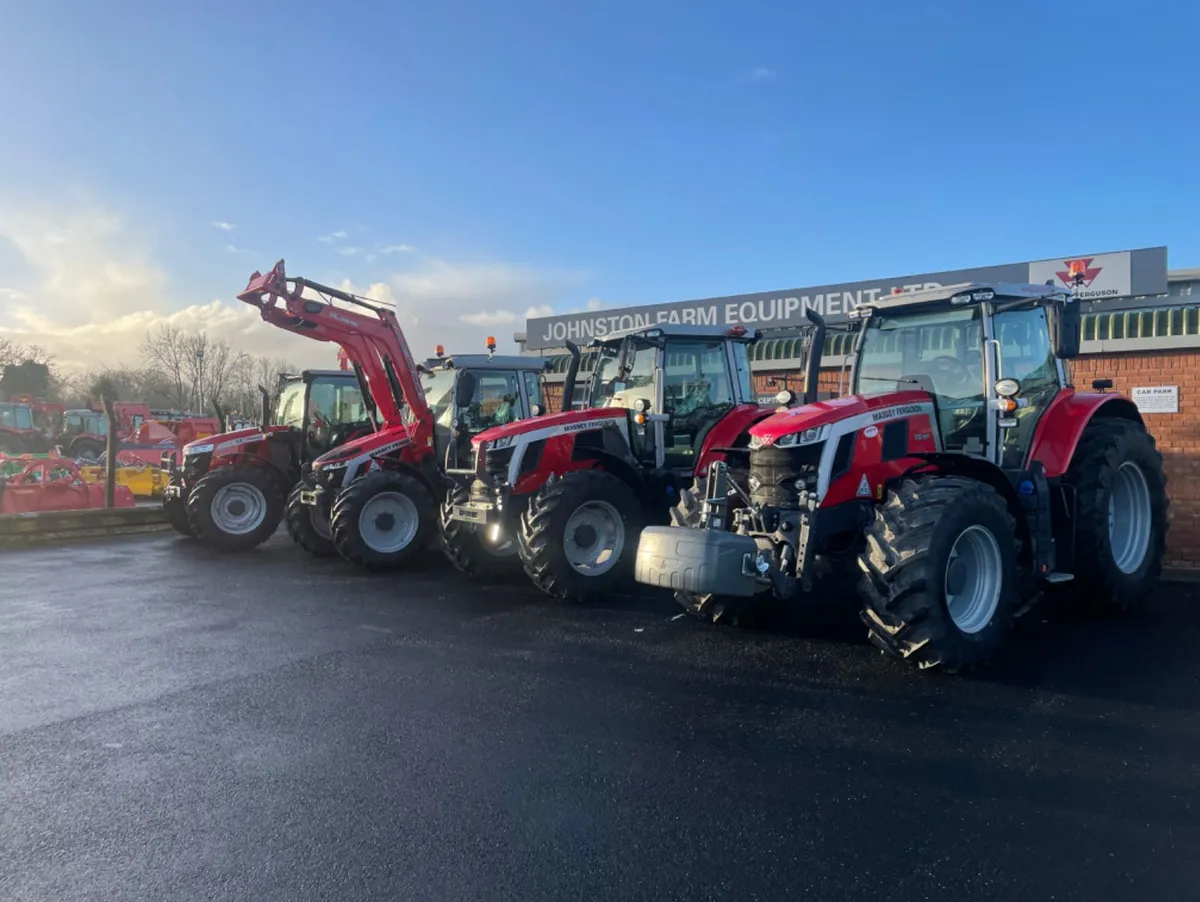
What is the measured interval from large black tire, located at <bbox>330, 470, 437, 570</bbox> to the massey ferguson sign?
2.89 meters

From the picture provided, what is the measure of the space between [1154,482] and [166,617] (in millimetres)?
8493

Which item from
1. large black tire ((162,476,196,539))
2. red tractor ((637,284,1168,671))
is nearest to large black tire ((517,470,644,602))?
red tractor ((637,284,1168,671))

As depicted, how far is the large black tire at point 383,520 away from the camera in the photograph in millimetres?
9617

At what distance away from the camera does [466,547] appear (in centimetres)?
909

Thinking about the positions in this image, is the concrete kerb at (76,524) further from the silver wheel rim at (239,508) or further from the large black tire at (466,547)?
the large black tire at (466,547)

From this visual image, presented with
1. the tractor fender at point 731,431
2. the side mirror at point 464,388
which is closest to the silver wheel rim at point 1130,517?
the tractor fender at point 731,431

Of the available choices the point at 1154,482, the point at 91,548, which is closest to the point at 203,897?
the point at 1154,482

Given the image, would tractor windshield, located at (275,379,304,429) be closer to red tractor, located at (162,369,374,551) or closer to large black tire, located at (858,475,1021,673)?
red tractor, located at (162,369,374,551)

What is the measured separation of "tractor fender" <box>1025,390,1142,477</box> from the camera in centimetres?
643

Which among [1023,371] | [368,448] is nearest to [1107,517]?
[1023,371]

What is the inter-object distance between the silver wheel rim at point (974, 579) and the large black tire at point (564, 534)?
3.11 meters

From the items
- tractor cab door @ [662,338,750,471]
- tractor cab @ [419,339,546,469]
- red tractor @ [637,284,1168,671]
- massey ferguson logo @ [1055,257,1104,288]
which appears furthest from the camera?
massey ferguson logo @ [1055,257,1104,288]

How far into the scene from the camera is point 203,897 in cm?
307

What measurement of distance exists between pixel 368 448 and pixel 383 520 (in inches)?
39.0
